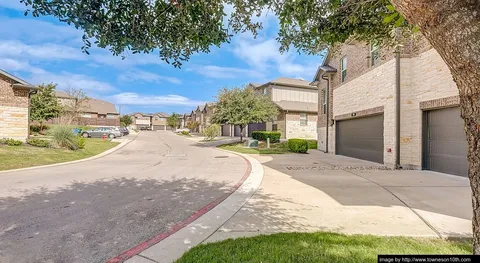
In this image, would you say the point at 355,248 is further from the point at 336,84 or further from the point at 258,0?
the point at 336,84

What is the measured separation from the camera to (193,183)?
8328 millimetres

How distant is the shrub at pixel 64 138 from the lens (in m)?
17.0

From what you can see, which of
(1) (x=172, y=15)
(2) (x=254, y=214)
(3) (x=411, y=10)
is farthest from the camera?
(2) (x=254, y=214)

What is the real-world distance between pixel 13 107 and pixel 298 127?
2788 cm

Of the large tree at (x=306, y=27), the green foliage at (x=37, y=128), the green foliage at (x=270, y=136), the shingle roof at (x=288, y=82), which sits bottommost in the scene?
the green foliage at (x=270, y=136)

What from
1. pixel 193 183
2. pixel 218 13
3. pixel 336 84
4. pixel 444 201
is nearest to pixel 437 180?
pixel 444 201

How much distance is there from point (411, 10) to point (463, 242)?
12.3 ft

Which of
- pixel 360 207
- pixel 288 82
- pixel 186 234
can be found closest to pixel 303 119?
pixel 288 82

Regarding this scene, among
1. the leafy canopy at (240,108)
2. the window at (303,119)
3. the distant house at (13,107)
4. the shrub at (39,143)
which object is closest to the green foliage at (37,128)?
the distant house at (13,107)

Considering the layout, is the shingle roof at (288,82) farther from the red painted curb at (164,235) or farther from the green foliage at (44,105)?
the red painted curb at (164,235)

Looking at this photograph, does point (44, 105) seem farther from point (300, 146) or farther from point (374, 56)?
point (374, 56)

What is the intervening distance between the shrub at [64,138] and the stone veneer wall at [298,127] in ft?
73.3

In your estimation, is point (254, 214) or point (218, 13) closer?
point (218, 13)

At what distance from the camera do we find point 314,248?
3432 mm
